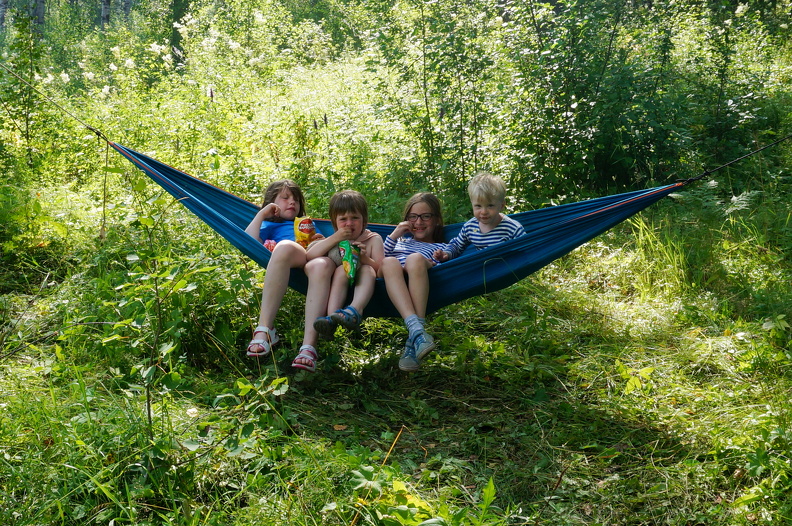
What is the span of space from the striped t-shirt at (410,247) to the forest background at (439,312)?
0.37 m

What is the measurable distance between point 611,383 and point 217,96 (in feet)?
12.6

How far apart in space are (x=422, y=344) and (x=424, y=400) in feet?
0.76

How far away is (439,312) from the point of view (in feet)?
10.3

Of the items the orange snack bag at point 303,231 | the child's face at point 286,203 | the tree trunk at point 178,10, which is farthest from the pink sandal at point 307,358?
the tree trunk at point 178,10

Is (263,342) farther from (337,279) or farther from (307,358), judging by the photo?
(337,279)

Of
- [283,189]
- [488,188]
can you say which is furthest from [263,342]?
[488,188]

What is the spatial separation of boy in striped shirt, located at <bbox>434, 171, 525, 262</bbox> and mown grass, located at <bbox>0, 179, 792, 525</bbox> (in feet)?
1.27

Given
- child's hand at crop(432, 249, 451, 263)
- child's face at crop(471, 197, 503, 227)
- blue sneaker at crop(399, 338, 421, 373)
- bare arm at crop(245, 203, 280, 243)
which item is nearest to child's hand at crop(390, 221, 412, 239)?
child's hand at crop(432, 249, 451, 263)

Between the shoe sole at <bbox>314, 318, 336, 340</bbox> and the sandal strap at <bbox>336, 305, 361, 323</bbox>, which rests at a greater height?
the sandal strap at <bbox>336, 305, 361, 323</bbox>

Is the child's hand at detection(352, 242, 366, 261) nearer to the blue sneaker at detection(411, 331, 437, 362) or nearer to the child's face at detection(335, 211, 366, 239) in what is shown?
the child's face at detection(335, 211, 366, 239)

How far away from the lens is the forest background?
172cm

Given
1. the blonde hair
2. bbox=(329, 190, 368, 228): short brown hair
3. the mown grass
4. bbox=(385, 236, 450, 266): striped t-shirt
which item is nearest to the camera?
the mown grass

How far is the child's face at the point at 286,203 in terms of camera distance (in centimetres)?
294

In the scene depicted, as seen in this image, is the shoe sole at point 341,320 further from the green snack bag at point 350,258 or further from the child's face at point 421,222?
the child's face at point 421,222
